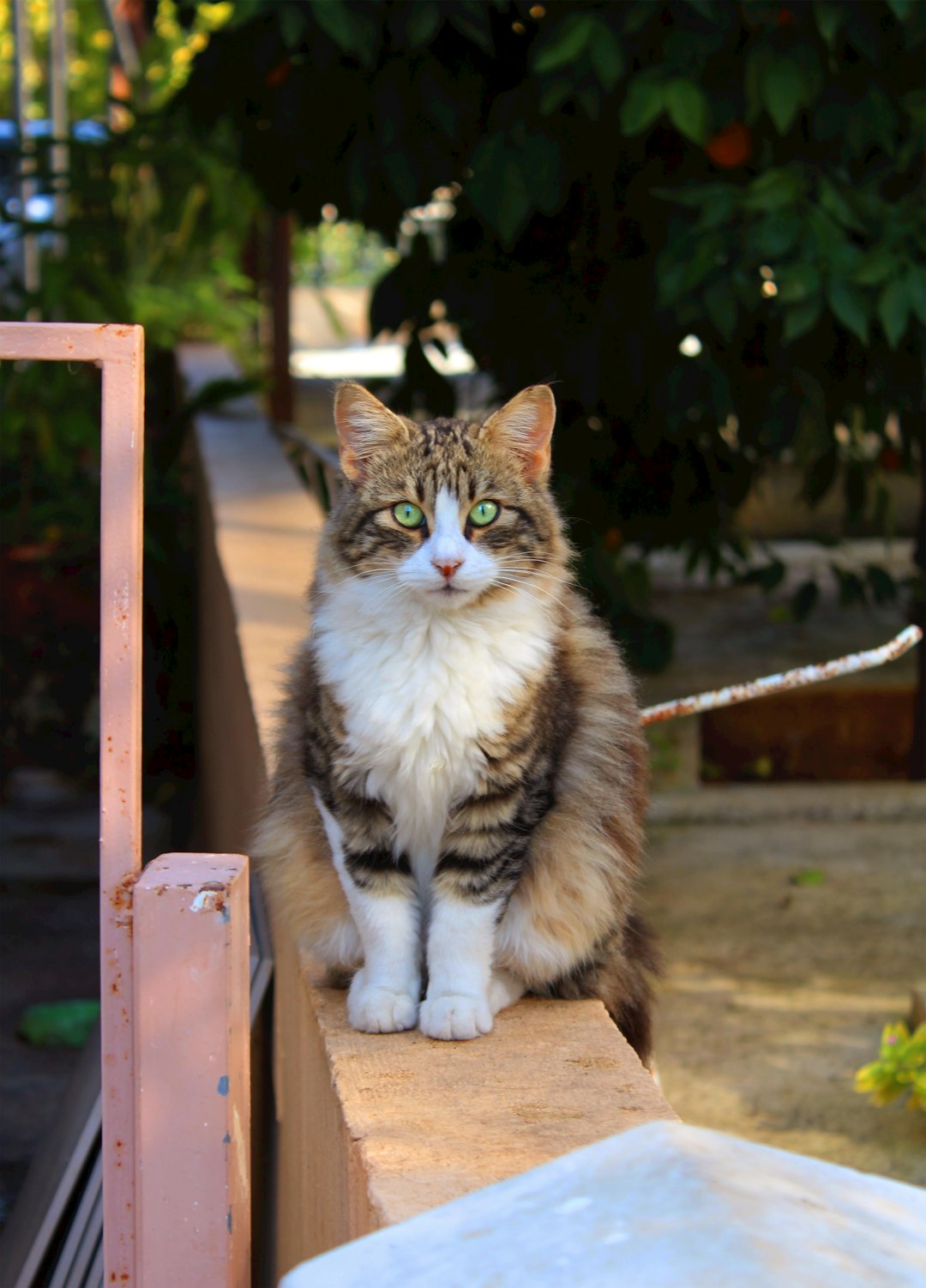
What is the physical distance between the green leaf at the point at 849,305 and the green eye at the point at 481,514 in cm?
124

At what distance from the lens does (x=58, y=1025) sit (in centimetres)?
407

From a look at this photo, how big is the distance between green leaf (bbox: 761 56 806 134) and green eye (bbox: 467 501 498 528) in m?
1.28

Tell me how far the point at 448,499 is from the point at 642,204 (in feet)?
6.72

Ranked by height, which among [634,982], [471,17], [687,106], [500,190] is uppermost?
[471,17]

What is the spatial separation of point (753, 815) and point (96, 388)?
3234 mm

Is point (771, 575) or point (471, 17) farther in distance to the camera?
point (771, 575)

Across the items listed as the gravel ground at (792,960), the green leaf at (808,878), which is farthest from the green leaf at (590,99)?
the green leaf at (808,878)

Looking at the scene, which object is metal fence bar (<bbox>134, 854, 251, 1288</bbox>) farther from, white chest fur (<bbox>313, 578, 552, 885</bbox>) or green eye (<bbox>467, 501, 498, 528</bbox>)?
green eye (<bbox>467, 501, 498, 528</bbox>)

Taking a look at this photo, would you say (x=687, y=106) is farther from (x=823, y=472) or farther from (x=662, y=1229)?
(x=662, y=1229)

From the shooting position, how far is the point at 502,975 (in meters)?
2.02

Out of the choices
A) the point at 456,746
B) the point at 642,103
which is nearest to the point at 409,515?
the point at 456,746

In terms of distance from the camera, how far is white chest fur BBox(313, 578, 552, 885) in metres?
1.87

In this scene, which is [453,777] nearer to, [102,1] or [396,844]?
[396,844]

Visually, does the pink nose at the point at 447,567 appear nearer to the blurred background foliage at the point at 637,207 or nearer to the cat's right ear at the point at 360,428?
the cat's right ear at the point at 360,428
